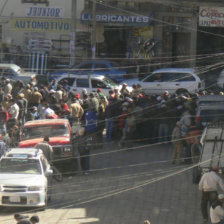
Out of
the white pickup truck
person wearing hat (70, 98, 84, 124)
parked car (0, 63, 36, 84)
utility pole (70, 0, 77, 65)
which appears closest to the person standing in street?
person wearing hat (70, 98, 84, 124)

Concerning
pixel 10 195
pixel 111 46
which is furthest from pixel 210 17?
pixel 10 195

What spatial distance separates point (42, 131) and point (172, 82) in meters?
9.13

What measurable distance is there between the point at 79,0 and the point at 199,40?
7106 millimetres

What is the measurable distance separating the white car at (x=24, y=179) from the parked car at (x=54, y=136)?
2075 millimetres

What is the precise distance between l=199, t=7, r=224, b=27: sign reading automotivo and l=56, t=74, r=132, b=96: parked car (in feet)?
28.1

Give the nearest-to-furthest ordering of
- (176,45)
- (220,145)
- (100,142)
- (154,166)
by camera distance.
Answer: (220,145)
(154,166)
(100,142)
(176,45)

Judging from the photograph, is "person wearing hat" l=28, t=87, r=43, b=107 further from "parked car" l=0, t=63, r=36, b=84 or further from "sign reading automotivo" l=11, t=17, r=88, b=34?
"sign reading automotivo" l=11, t=17, r=88, b=34

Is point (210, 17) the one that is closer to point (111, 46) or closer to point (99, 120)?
point (111, 46)

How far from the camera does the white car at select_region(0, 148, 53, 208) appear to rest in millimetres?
15766

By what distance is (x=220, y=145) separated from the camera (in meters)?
16.9

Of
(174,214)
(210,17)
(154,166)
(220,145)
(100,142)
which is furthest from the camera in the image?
(210,17)

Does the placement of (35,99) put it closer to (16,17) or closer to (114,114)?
(114,114)

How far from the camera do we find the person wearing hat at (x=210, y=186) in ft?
48.2

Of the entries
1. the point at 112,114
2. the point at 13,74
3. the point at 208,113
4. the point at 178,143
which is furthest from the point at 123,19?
the point at 178,143
